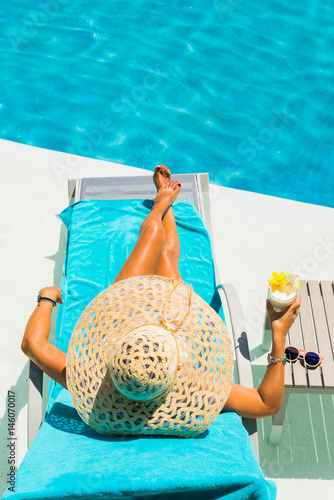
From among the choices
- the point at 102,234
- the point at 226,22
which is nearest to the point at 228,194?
the point at 102,234

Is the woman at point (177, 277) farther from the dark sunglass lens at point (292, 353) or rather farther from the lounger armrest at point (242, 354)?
the dark sunglass lens at point (292, 353)

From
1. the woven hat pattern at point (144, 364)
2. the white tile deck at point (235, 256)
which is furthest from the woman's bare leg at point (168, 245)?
the woven hat pattern at point (144, 364)

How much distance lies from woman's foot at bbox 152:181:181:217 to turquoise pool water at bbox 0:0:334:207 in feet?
4.32

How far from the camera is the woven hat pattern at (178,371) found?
5.83ft

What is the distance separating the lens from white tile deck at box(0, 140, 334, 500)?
309cm

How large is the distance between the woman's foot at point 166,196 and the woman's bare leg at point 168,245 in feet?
0.10

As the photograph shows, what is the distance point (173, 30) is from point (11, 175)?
2.44 m

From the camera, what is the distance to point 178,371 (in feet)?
5.65

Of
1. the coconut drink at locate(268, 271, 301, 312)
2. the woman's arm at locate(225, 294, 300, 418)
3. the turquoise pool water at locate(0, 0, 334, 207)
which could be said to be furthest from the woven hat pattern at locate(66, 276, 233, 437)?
the turquoise pool water at locate(0, 0, 334, 207)

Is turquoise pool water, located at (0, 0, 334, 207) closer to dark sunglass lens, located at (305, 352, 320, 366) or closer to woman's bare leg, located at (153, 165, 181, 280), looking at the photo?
woman's bare leg, located at (153, 165, 181, 280)

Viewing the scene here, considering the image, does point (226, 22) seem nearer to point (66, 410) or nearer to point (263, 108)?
point (263, 108)

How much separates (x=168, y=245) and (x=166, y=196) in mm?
545

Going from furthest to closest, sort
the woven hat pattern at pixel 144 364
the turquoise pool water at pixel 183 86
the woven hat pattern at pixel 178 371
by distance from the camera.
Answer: the turquoise pool water at pixel 183 86 < the woven hat pattern at pixel 178 371 < the woven hat pattern at pixel 144 364

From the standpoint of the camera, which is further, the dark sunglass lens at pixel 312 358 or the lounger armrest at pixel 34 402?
the dark sunglass lens at pixel 312 358
